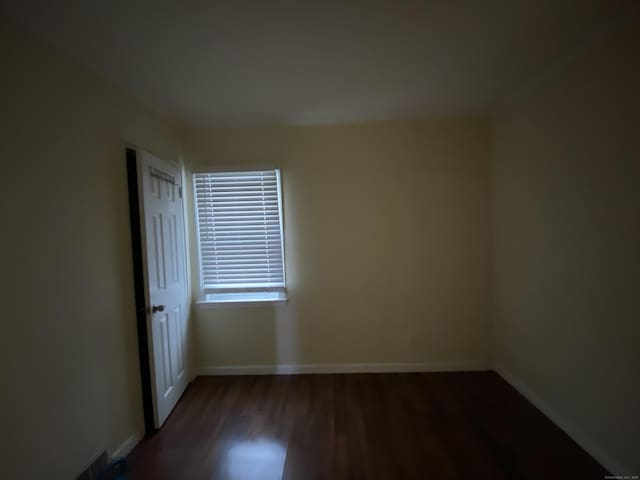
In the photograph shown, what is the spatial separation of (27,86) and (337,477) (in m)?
2.60

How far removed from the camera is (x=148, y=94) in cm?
215

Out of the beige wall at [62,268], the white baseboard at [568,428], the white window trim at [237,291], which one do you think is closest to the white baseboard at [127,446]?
the beige wall at [62,268]

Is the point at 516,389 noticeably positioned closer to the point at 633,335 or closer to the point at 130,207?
the point at 633,335

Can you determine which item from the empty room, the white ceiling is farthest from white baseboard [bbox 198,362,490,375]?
the white ceiling

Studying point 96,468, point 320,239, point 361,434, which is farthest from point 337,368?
point 96,468

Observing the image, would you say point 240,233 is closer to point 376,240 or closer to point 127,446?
point 376,240

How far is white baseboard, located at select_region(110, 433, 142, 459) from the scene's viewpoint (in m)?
1.84

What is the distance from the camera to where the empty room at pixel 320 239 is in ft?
4.65

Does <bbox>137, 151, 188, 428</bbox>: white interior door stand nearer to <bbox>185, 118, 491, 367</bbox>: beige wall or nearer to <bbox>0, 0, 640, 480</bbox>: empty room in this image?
<bbox>0, 0, 640, 480</bbox>: empty room

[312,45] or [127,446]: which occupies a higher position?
[312,45]

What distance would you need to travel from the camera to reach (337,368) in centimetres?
295

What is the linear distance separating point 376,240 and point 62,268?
2.34 m

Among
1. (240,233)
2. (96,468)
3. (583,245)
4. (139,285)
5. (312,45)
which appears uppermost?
(312,45)

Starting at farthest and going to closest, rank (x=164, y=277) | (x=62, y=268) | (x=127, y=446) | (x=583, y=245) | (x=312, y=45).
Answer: (x=164, y=277) < (x=127, y=446) < (x=583, y=245) < (x=312, y=45) < (x=62, y=268)
